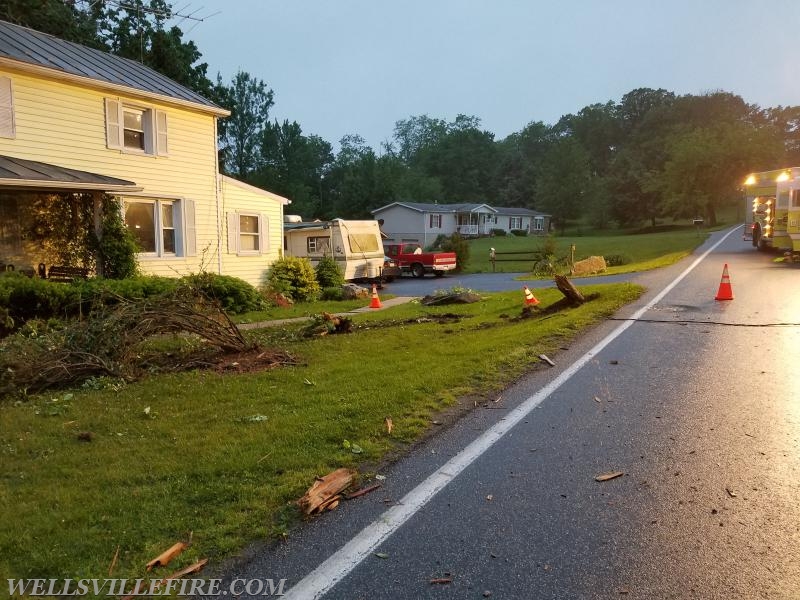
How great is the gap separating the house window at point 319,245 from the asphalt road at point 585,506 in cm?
1823

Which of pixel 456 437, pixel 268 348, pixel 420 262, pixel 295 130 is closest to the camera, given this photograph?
pixel 456 437

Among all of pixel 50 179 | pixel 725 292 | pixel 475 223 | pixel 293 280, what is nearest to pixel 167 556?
pixel 50 179

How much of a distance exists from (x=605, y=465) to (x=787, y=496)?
1.13 metres

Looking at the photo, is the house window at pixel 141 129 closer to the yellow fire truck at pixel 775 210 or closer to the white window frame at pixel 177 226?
the white window frame at pixel 177 226

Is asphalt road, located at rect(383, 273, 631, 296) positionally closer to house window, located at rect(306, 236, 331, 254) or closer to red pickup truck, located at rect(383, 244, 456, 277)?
red pickup truck, located at rect(383, 244, 456, 277)

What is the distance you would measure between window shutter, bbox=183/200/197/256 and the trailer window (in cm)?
826

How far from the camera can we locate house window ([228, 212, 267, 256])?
1842cm

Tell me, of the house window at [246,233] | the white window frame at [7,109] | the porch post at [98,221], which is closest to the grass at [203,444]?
the porch post at [98,221]

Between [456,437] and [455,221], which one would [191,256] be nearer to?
[456,437]

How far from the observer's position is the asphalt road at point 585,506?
3.01m

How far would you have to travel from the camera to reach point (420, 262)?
99.9 ft

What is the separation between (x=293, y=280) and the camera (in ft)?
63.6

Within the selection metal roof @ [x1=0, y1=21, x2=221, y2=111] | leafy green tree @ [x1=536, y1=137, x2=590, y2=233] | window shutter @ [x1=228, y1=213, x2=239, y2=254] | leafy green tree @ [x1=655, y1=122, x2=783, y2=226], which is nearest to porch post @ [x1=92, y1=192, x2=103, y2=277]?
metal roof @ [x1=0, y1=21, x2=221, y2=111]

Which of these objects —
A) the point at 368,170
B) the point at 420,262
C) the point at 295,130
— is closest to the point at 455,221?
the point at 368,170
